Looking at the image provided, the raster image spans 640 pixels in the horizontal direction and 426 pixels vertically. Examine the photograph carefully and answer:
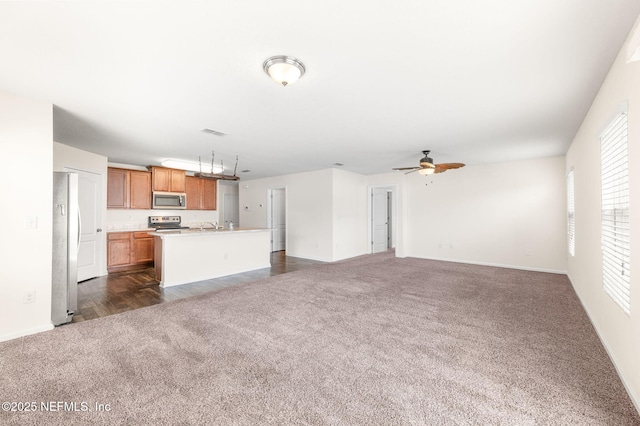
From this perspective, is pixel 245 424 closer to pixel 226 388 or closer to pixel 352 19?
pixel 226 388

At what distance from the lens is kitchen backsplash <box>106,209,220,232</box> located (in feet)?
19.6

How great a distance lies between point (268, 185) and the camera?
26.7 feet

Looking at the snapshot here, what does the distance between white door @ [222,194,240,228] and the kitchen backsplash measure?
164 centimetres

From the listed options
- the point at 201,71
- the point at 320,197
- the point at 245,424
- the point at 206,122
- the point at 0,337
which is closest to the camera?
the point at 245,424

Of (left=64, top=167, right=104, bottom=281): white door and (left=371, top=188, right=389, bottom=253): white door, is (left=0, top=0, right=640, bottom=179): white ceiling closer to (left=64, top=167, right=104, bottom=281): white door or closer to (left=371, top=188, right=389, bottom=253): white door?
(left=64, top=167, right=104, bottom=281): white door

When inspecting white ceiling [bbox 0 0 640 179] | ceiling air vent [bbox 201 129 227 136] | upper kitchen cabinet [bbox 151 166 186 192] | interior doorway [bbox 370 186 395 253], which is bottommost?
interior doorway [bbox 370 186 395 253]

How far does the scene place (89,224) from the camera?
496 cm

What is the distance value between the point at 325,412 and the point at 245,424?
458 millimetres

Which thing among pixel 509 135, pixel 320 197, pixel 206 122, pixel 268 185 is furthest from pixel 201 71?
pixel 268 185

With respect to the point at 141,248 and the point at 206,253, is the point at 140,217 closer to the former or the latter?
the point at 141,248

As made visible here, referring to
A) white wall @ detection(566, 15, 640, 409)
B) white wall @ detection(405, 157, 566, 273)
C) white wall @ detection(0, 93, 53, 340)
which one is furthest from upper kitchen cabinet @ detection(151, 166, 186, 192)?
white wall @ detection(566, 15, 640, 409)

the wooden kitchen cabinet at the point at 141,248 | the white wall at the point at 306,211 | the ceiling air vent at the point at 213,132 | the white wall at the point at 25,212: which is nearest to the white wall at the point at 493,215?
the white wall at the point at 306,211

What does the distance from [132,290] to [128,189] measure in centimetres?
289

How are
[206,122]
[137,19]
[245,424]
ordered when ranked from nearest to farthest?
[245,424], [137,19], [206,122]
